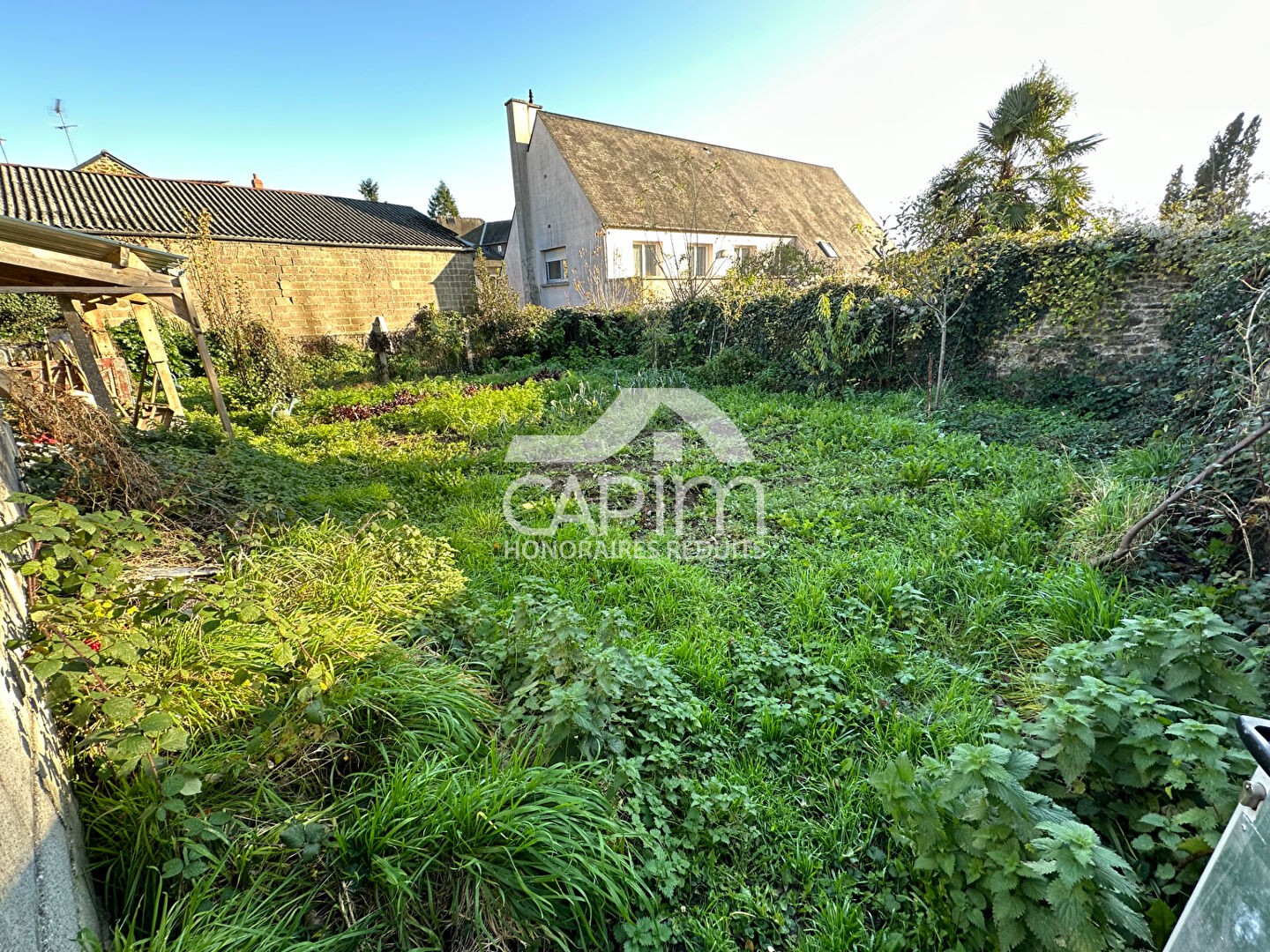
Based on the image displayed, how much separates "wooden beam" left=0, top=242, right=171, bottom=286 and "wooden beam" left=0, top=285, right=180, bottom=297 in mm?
56

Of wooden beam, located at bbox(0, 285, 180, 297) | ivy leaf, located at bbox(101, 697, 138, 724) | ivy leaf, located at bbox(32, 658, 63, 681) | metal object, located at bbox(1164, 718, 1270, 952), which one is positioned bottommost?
metal object, located at bbox(1164, 718, 1270, 952)

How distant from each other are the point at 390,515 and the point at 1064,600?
4.51 m

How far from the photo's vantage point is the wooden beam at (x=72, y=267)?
4160 millimetres

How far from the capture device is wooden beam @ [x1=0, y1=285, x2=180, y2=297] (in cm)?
454

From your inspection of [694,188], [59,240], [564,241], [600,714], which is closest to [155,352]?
[59,240]

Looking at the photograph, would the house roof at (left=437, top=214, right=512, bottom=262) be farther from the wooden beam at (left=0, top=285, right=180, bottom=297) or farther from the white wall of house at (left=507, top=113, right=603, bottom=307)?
the wooden beam at (left=0, top=285, right=180, bottom=297)

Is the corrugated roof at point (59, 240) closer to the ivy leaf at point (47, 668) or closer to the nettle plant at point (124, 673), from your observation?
the nettle plant at point (124, 673)

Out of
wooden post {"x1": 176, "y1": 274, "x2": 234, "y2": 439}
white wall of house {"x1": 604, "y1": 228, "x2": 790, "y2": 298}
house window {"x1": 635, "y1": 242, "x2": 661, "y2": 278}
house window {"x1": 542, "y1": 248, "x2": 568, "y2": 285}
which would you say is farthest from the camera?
house window {"x1": 542, "y1": 248, "x2": 568, "y2": 285}

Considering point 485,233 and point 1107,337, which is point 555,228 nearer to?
point 1107,337

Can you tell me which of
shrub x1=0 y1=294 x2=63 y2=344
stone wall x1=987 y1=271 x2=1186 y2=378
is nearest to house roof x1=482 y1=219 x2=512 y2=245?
shrub x1=0 y1=294 x2=63 y2=344

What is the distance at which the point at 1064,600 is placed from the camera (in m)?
2.73

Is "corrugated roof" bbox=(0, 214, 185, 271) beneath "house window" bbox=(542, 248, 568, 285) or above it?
beneath

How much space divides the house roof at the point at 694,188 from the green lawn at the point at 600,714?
39.9 ft

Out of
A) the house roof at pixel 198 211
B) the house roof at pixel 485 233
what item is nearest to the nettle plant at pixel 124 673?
the house roof at pixel 198 211
